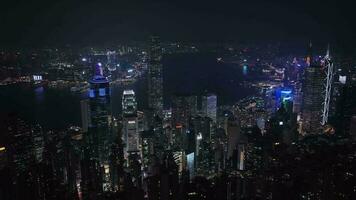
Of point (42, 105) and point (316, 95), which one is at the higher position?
point (42, 105)

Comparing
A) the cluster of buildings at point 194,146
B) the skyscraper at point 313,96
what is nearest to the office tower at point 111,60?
the cluster of buildings at point 194,146

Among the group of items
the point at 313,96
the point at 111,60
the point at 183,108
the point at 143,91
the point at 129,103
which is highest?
the point at 111,60

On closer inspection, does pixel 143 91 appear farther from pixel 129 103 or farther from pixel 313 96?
pixel 313 96

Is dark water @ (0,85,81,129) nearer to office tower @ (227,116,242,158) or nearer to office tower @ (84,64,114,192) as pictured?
office tower @ (84,64,114,192)

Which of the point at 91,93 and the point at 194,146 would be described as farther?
the point at 91,93

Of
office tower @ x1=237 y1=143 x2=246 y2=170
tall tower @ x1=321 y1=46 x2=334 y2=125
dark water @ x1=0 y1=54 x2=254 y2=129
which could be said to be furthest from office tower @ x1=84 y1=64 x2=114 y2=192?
tall tower @ x1=321 y1=46 x2=334 y2=125

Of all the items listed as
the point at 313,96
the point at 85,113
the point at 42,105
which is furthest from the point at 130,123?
the point at 313,96
